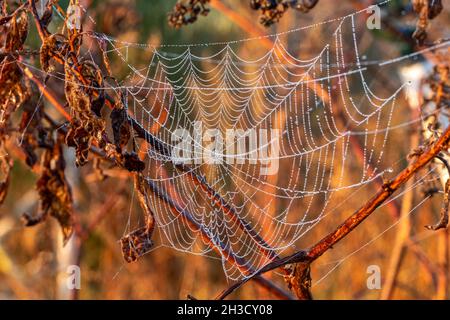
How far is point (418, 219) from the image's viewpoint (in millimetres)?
6242

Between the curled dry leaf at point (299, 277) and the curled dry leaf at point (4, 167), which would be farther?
the curled dry leaf at point (4, 167)

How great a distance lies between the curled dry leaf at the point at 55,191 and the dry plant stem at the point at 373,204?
102 centimetres

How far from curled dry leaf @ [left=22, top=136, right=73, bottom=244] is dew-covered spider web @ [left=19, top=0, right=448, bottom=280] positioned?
0.32m

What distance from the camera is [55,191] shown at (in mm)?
2881

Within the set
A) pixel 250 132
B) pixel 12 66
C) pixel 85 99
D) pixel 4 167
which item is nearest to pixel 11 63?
pixel 12 66

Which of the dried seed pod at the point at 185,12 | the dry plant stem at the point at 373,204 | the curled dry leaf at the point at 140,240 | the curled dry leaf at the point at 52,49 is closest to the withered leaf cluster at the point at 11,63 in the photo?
the curled dry leaf at the point at 52,49

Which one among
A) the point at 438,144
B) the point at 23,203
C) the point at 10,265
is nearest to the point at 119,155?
the point at 438,144

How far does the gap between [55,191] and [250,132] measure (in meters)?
1.52

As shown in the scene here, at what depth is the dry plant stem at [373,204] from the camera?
1825 millimetres

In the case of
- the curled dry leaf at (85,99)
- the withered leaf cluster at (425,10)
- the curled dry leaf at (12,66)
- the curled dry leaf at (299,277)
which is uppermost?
the withered leaf cluster at (425,10)

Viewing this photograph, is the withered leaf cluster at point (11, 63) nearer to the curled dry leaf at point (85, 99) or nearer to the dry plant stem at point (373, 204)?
the curled dry leaf at point (85, 99)

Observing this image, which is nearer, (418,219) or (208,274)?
(418,219)
